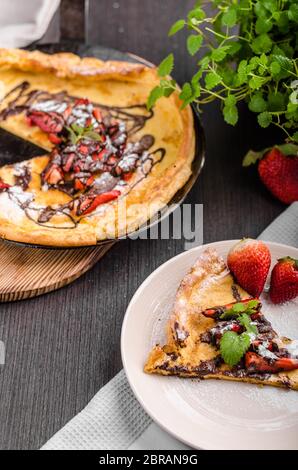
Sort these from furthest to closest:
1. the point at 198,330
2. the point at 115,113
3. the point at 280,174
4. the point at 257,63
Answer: the point at 115,113
the point at 280,174
the point at 257,63
the point at 198,330

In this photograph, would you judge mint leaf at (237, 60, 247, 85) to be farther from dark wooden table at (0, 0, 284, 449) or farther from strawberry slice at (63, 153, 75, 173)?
strawberry slice at (63, 153, 75, 173)

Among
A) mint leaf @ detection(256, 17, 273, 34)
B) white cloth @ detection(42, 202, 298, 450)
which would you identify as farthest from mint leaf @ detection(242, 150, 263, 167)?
white cloth @ detection(42, 202, 298, 450)

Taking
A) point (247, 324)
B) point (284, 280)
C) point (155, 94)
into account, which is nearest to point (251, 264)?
point (284, 280)

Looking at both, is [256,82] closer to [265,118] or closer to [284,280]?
[265,118]

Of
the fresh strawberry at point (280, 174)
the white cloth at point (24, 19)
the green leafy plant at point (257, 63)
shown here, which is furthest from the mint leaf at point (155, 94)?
the white cloth at point (24, 19)

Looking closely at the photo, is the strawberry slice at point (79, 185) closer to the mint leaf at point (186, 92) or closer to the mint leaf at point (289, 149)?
the mint leaf at point (186, 92)

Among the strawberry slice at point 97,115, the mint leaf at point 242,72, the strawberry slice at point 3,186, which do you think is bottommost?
the strawberry slice at point 3,186
